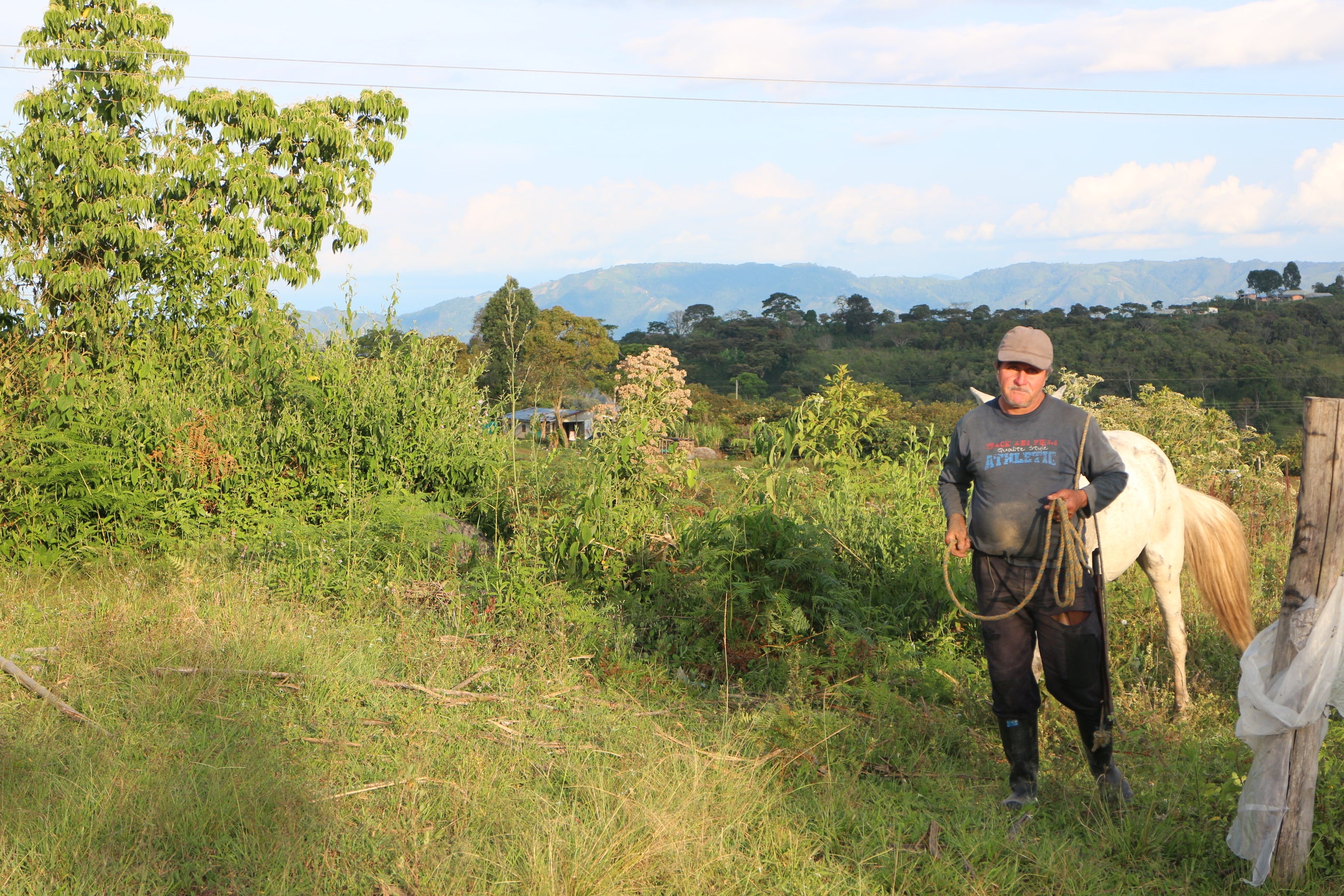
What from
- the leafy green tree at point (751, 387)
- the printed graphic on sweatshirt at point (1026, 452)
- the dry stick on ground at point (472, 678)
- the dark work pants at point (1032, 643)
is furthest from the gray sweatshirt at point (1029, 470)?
the leafy green tree at point (751, 387)

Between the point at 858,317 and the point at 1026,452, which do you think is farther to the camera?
the point at 858,317

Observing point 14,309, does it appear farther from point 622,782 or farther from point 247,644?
point 622,782

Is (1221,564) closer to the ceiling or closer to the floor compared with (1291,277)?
closer to the floor

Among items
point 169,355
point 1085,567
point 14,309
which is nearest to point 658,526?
point 1085,567

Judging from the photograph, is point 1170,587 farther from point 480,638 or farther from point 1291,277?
point 1291,277

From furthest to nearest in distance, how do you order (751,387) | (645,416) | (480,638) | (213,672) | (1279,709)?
(751,387)
(645,416)
(480,638)
(213,672)
(1279,709)

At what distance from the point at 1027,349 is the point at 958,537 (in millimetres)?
792

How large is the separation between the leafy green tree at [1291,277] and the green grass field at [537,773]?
105 m

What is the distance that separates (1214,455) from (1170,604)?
4.31 metres

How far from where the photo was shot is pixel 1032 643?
401 cm

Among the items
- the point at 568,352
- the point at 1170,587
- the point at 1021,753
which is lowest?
the point at 1021,753

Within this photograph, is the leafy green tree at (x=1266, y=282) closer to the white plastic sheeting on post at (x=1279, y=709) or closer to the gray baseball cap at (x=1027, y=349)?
the gray baseball cap at (x=1027, y=349)

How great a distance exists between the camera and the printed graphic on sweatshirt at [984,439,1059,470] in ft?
12.4

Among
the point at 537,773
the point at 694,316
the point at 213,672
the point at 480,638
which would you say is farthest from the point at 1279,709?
the point at 694,316
